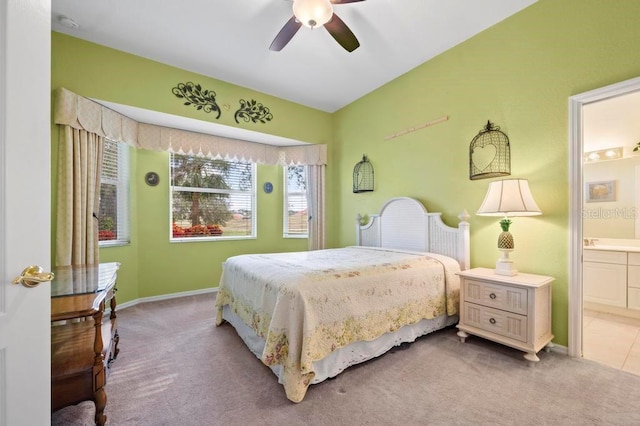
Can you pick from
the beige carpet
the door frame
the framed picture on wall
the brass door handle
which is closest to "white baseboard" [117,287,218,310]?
the beige carpet

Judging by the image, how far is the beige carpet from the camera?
58.6 inches

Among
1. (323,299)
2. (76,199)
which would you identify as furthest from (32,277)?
(76,199)

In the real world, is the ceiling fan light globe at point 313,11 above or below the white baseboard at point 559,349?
above

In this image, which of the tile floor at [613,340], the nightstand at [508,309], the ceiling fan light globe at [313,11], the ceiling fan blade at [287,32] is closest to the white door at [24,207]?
the ceiling fan light globe at [313,11]

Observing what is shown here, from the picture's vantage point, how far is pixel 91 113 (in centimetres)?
276

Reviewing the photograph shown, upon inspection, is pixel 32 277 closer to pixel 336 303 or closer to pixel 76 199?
pixel 336 303

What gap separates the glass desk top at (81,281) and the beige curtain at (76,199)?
57 cm

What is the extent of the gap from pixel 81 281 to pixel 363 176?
3.37 metres

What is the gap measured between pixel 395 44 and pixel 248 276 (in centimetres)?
278

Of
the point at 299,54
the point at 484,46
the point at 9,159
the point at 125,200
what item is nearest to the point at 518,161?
the point at 484,46

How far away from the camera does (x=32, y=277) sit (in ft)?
2.55

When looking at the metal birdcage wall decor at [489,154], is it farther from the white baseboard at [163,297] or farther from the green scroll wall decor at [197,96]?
the white baseboard at [163,297]

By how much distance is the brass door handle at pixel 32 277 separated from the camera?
30.2 inches

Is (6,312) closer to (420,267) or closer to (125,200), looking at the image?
(420,267)
